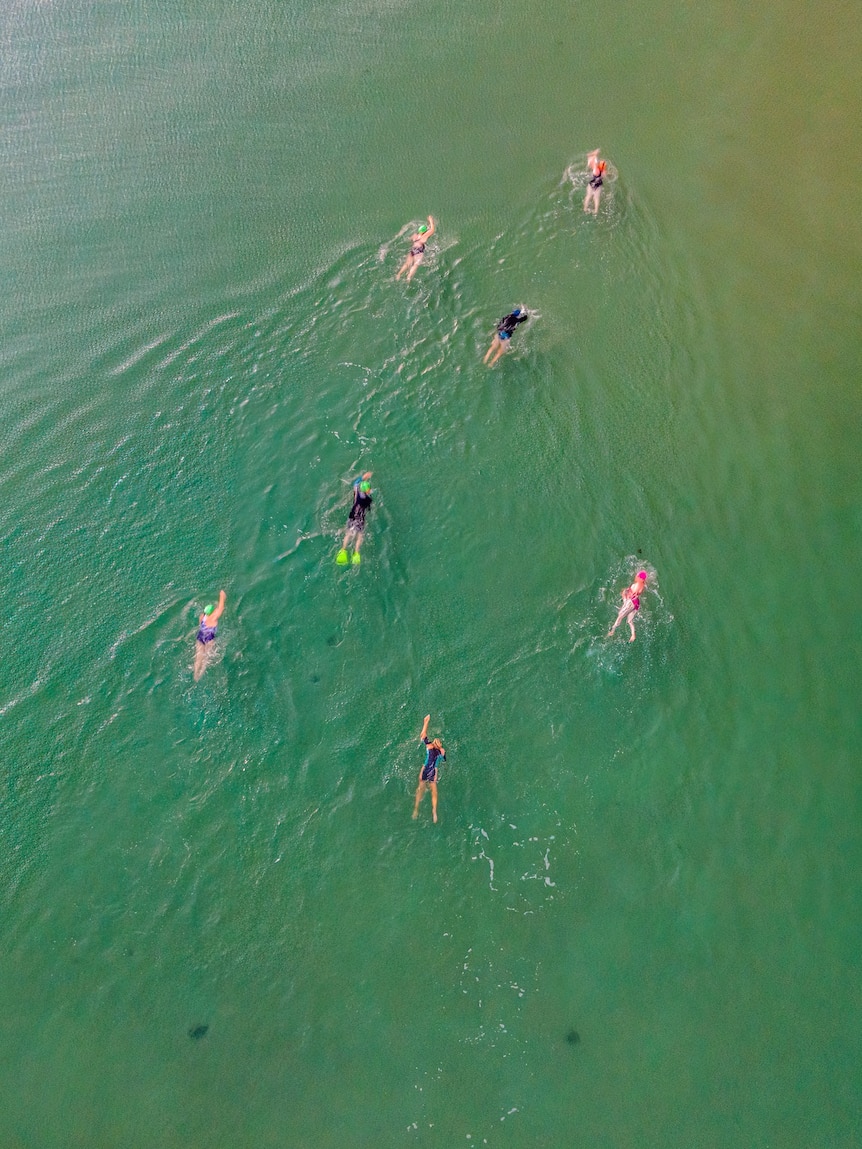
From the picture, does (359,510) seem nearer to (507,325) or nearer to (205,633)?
(205,633)

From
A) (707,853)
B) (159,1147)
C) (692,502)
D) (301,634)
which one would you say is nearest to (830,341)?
(692,502)

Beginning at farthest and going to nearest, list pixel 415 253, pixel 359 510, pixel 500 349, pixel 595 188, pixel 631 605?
1. pixel 595 188
2. pixel 415 253
3. pixel 500 349
4. pixel 359 510
5. pixel 631 605

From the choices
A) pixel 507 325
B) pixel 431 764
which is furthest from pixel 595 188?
pixel 431 764

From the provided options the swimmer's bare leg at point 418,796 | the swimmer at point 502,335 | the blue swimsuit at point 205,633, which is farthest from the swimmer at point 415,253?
the swimmer's bare leg at point 418,796

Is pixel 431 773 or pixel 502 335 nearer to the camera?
pixel 431 773

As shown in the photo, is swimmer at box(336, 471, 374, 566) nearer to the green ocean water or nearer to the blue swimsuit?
the green ocean water

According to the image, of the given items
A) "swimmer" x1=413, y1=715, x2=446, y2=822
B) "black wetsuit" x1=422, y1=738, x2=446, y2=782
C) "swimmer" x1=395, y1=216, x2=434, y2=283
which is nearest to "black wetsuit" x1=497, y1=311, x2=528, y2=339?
"swimmer" x1=395, y1=216, x2=434, y2=283
